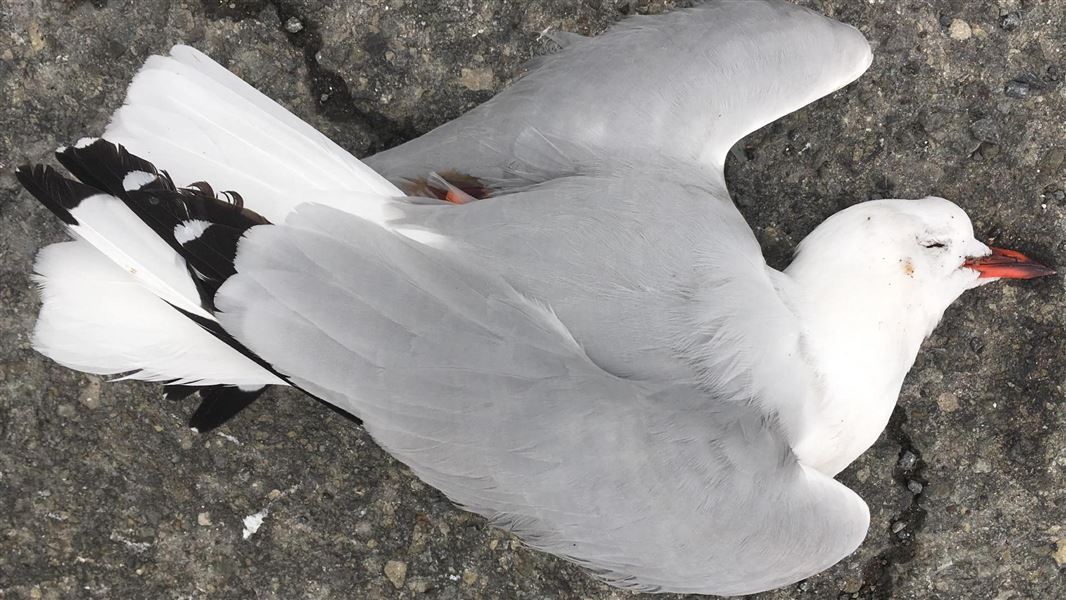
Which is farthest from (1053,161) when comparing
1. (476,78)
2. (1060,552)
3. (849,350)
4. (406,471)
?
(406,471)

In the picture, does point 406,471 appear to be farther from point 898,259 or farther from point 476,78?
point 898,259

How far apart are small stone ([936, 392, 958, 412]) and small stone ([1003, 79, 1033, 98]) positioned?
75 centimetres

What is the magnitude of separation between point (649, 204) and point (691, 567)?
2.13 feet

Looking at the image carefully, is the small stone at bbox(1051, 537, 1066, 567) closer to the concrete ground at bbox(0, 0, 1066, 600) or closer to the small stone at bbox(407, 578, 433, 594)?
the concrete ground at bbox(0, 0, 1066, 600)

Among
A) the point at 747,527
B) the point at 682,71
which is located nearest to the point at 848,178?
the point at 682,71

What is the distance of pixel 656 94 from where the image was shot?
5.21 ft

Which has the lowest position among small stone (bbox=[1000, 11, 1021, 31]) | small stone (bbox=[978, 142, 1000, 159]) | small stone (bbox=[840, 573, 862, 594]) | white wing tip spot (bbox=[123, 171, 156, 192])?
small stone (bbox=[840, 573, 862, 594])

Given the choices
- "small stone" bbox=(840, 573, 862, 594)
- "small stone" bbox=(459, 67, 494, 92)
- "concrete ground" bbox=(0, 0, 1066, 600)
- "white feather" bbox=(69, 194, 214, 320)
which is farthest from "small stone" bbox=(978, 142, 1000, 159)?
"white feather" bbox=(69, 194, 214, 320)

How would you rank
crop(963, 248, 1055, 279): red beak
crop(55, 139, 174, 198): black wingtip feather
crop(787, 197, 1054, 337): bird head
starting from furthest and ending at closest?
crop(963, 248, 1055, 279): red beak
crop(787, 197, 1054, 337): bird head
crop(55, 139, 174, 198): black wingtip feather

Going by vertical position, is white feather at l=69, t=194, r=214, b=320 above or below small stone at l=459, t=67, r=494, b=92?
above

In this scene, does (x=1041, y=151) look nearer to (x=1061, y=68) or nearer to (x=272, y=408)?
(x=1061, y=68)

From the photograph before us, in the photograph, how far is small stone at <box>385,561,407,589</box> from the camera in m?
2.06

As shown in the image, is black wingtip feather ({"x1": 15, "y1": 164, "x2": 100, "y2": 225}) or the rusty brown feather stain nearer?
black wingtip feather ({"x1": 15, "y1": 164, "x2": 100, "y2": 225})

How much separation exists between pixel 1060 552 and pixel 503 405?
1.62 metres
